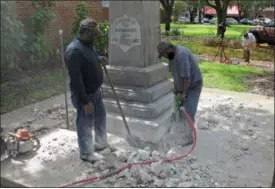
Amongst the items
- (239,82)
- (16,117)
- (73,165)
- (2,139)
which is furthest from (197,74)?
(239,82)

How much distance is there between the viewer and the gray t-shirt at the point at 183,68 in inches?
161

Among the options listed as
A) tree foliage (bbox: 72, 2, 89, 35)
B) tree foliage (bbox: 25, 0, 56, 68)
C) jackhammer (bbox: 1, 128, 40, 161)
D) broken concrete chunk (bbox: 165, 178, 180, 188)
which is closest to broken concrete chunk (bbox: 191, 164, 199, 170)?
broken concrete chunk (bbox: 165, 178, 180, 188)

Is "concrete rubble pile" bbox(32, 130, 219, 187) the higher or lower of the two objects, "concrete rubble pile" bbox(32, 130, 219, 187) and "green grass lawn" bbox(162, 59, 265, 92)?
the lower

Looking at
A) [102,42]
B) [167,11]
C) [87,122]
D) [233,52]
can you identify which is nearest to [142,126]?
[87,122]

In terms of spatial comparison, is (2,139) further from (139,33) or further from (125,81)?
(139,33)

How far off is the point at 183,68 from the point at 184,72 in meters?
0.05

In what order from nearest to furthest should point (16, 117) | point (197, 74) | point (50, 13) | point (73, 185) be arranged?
point (73, 185)
point (197, 74)
point (16, 117)
point (50, 13)

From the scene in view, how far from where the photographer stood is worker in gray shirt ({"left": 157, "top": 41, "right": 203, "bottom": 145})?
409 cm

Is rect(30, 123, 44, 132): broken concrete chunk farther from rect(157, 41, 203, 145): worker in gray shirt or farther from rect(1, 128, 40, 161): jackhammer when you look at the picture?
rect(157, 41, 203, 145): worker in gray shirt

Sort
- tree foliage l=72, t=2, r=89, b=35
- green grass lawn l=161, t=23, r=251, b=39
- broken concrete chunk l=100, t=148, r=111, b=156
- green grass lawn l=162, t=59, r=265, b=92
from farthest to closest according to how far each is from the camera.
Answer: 1. green grass lawn l=161, t=23, r=251, b=39
2. tree foliage l=72, t=2, r=89, b=35
3. green grass lawn l=162, t=59, r=265, b=92
4. broken concrete chunk l=100, t=148, r=111, b=156

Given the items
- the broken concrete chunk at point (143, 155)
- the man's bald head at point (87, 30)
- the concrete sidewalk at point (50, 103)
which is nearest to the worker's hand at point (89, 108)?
the man's bald head at point (87, 30)

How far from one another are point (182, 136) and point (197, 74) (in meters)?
0.91

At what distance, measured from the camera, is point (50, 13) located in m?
9.12

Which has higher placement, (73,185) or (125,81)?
(125,81)
